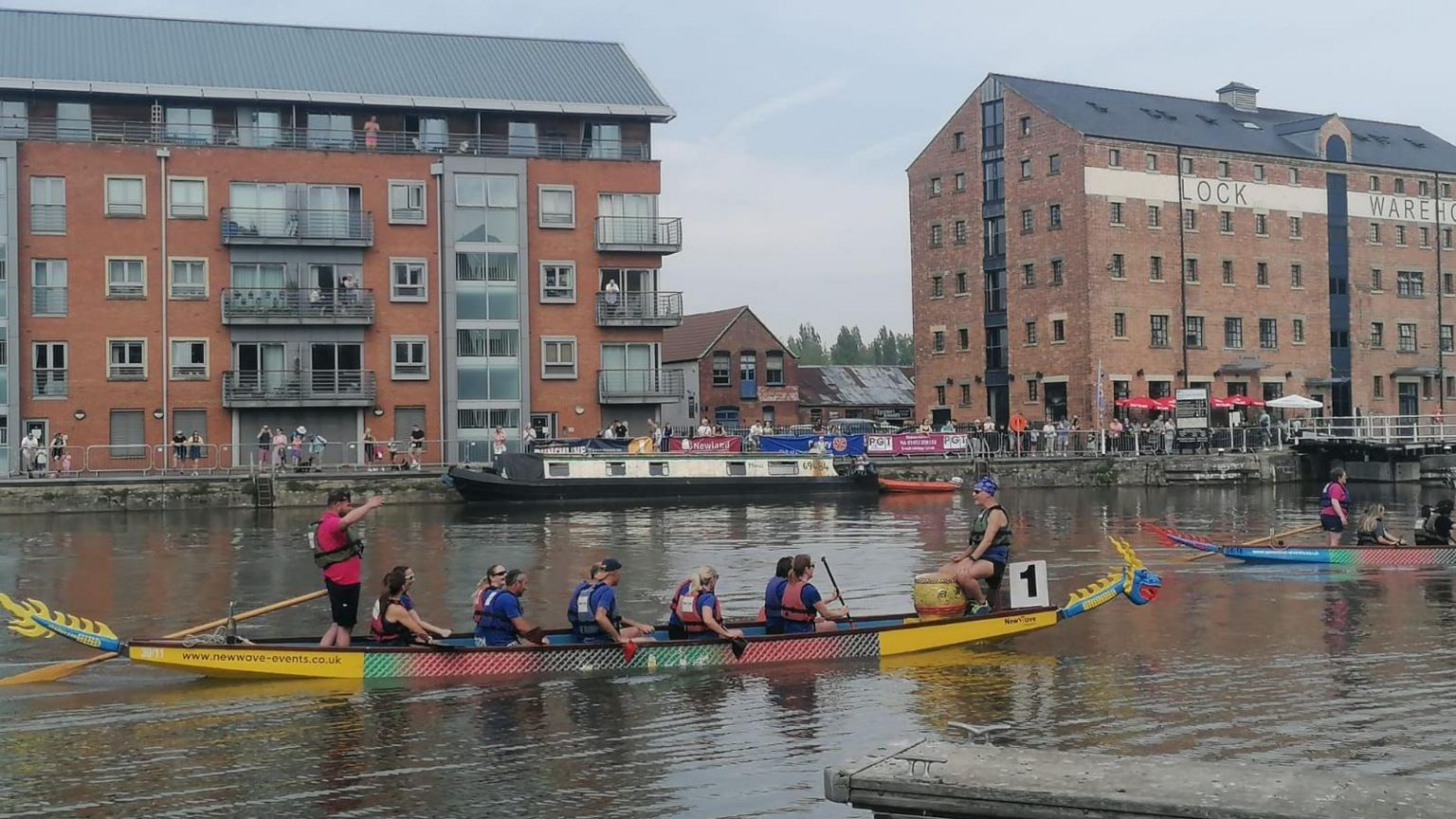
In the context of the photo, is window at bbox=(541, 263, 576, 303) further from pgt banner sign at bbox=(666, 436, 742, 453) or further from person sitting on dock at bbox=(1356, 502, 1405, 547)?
person sitting on dock at bbox=(1356, 502, 1405, 547)

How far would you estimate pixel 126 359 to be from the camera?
55.4m

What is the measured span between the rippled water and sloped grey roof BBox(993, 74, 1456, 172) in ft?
162

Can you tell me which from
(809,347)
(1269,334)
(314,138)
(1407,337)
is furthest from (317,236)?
(809,347)

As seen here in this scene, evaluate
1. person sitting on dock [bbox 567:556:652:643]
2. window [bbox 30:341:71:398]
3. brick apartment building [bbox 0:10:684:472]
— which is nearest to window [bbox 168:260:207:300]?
brick apartment building [bbox 0:10:684:472]

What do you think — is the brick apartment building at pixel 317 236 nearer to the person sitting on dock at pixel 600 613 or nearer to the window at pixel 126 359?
the window at pixel 126 359

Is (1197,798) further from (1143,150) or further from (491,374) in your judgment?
(1143,150)

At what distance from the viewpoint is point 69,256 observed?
5494cm

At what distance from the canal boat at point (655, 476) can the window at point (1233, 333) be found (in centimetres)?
2859

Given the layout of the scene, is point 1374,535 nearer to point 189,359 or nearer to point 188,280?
point 189,359

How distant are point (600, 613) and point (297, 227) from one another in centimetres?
4403

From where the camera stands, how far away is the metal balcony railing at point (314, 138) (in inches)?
2207

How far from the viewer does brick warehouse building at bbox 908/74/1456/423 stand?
7144 cm

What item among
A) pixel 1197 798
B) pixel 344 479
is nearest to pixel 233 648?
pixel 1197 798

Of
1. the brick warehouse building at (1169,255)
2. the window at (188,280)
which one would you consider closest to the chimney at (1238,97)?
the brick warehouse building at (1169,255)
